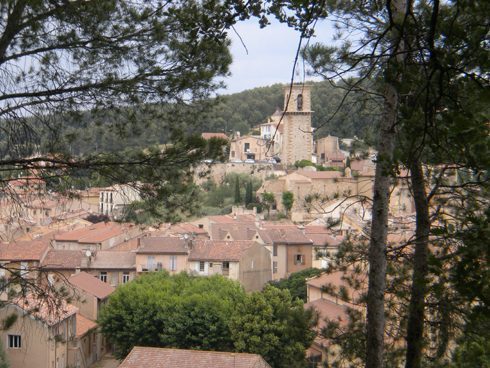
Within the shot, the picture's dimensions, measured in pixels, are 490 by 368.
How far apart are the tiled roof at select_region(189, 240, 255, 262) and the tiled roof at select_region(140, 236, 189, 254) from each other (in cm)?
56

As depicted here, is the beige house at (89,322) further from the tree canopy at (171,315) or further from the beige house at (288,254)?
the beige house at (288,254)

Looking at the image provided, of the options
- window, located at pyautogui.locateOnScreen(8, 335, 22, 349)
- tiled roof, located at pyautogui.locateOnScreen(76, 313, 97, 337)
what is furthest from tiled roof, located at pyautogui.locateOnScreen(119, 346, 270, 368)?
tiled roof, located at pyautogui.locateOnScreen(76, 313, 97, 337)

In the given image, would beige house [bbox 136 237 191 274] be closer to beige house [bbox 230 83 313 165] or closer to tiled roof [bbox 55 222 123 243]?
tiled roof [bbox 55 222 123 243]

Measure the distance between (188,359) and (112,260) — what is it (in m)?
14.2

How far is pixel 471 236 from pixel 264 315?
56.6 feet

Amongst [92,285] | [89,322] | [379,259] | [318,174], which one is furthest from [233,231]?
[379,259]

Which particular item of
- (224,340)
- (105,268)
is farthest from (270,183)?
(224,340)

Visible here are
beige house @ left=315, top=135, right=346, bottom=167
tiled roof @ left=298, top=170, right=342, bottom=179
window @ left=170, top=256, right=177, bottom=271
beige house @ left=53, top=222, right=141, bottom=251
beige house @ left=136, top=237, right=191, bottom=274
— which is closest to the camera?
beige house @ left=136, top=237, right=191, bottom=274

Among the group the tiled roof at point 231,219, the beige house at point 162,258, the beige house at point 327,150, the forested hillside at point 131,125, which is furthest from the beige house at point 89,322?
the beige house at point 327,150

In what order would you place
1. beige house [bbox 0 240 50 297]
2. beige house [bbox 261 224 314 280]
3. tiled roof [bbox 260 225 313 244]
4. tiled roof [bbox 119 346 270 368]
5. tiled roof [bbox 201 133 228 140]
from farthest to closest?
tiled roof [bbox 260 225 313 244]
beige house [bbox 261 224 314 280]
tiled roof [bbox 119 346 270 368]
beige house [bbox 0 240 50 297]
tiled roof [bbox 201 133 228 140]

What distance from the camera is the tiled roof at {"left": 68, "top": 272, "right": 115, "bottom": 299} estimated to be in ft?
81.0

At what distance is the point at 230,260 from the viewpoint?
28469mm

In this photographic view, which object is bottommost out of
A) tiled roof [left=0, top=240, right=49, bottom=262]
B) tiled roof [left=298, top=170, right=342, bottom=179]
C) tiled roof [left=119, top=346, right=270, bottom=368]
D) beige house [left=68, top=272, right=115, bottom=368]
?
beige house [left=68, top=272, right=115, bottom=368]

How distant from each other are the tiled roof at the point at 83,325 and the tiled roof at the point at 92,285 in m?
1.07
